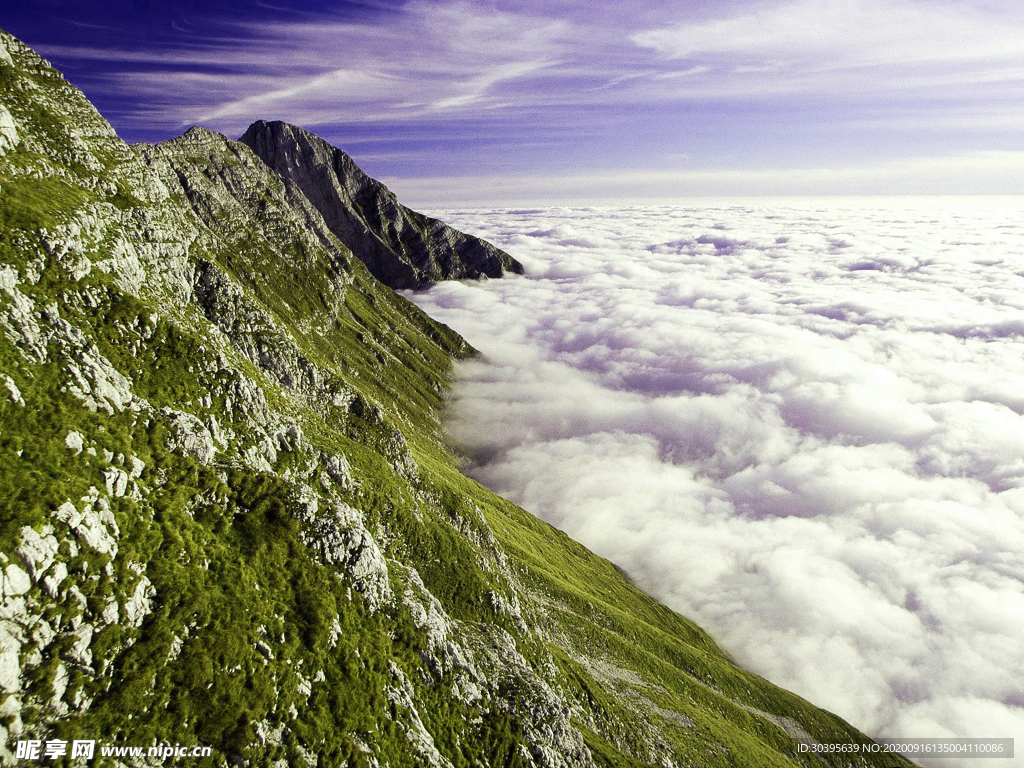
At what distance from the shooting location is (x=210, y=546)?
45875mm

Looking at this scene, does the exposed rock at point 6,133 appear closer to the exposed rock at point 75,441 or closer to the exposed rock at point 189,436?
the exposed rock at point 189,436

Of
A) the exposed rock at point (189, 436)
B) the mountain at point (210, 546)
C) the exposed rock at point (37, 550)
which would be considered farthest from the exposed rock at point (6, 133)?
the exposed rock at point (37, 550)

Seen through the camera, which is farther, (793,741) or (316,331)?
(316,331)

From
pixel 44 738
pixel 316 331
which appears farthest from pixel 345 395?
pixel 316 331

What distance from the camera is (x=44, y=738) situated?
28562mm

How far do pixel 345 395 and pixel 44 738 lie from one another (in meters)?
76.7

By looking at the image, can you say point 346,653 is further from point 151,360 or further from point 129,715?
point 151,360

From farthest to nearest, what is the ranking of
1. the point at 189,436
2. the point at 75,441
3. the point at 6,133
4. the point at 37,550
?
1. the point at 6,133
2. the point at 189,436
3. the point at 75,441
4. the point at 37,550

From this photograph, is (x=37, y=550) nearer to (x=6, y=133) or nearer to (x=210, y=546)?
(x=210, y=546)

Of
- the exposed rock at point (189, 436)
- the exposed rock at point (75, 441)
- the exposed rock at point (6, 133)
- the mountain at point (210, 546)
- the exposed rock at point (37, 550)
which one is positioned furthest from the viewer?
the exposed rock at point (6, 133)

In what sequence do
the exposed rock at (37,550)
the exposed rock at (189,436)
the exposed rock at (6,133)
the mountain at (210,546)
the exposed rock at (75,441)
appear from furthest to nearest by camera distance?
1. the exposed rock at (6,133)
2. the exposed rock at (189,436)
3. the exposed rock at (75,441)
4. the mountain at (210,546)
5. the exposed rock at (37,550)

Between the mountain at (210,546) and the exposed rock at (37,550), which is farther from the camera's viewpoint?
the mountain at (210,546)

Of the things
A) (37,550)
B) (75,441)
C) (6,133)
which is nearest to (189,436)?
(75,441)

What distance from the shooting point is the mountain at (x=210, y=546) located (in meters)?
34.1
